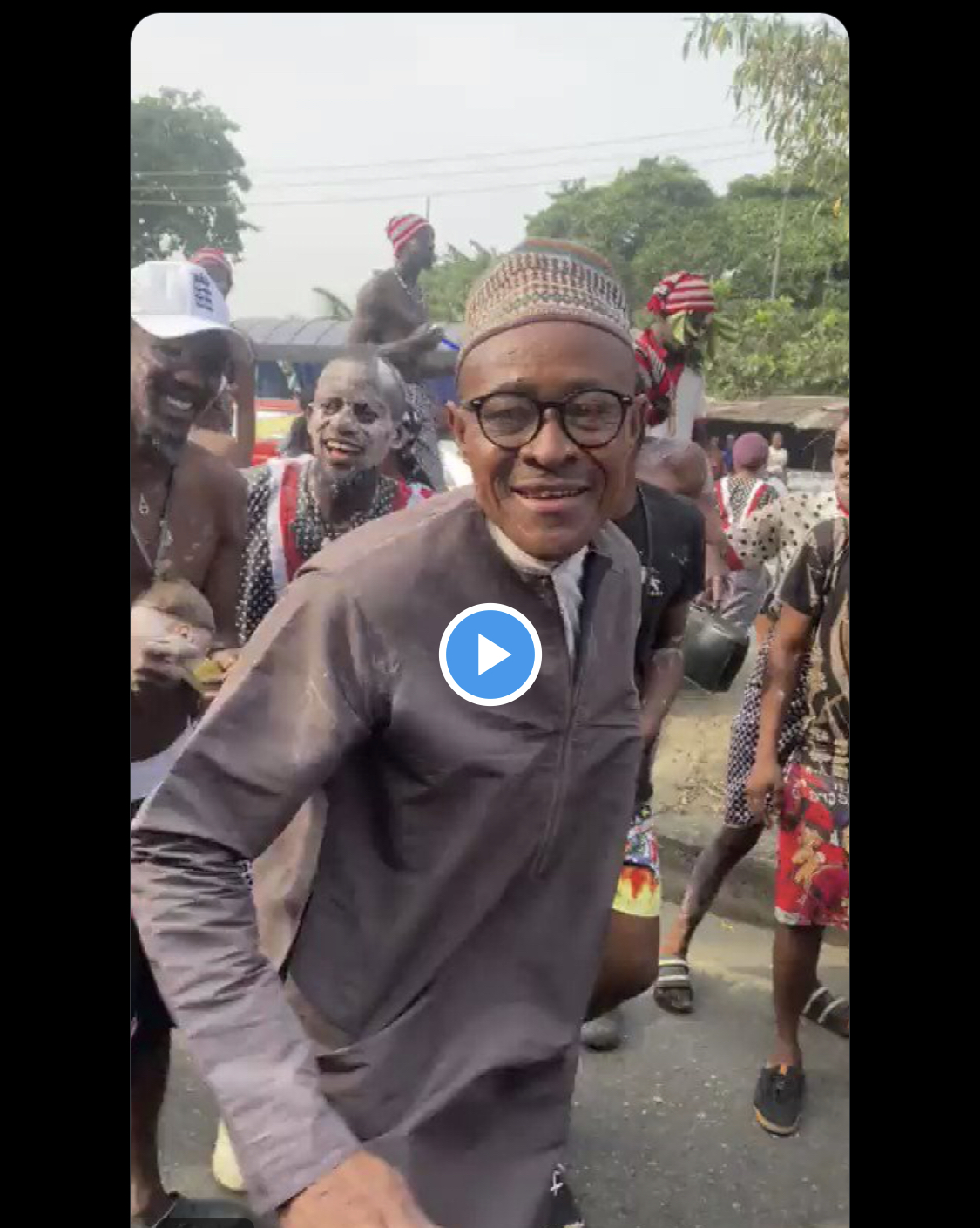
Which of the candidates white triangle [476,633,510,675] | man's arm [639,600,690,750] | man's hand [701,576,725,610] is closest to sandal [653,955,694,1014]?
man's arm [639,600,690,750]

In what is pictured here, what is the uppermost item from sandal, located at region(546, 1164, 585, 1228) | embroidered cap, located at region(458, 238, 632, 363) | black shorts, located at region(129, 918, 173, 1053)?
embroidered cap, located at region(458, 238, 632, 363)

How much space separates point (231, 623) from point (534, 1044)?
75 centimetres

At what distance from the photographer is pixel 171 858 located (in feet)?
3.88

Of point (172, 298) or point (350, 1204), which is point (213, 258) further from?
point (350, 1204)

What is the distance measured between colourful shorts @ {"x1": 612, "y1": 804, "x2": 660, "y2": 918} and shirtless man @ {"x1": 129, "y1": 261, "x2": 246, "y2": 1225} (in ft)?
2.47

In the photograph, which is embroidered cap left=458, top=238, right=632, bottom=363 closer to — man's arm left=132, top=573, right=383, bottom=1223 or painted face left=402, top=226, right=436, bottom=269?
painted face left=402, top=226, right=436, bottom=269

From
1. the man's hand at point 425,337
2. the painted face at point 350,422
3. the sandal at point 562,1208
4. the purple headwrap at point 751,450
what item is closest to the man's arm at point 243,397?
the painted face at point 350,422

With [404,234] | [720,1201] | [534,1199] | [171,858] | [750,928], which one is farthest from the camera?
[750,928]

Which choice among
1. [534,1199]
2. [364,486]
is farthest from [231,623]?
[534,1199]

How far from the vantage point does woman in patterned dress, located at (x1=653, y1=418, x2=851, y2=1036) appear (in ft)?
6.73

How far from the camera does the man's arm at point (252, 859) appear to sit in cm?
115

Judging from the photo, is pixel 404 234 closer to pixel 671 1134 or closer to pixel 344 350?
pixel 344 350

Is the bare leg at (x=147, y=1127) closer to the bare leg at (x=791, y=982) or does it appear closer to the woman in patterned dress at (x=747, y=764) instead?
the woman in patterned dress at (x=747, y=764)

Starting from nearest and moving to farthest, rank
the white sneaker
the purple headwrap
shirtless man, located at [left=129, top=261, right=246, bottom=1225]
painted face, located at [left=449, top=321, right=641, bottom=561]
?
painted face, located at [left=449, top=321, right=641, bottom=561] < shirtless man, located at [left=129, top=261, right=246, bottom=1225] < the white sneaker < the purple headwrap
